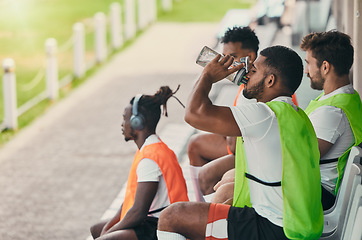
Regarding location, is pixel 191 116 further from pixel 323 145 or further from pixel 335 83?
pixel 335 83

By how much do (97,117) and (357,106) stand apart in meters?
7.00

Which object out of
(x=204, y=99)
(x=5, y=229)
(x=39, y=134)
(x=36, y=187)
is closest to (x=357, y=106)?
(x=204, y=99)

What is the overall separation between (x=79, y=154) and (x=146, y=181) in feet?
15.7

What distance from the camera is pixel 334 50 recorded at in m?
4.25

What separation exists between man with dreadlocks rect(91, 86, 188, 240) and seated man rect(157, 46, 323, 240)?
24.0 inches

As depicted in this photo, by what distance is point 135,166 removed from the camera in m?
4.41

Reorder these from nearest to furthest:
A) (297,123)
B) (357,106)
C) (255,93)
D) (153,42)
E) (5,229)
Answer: (297,123) < (255,93) < (357,106) < (5,229) < (153,42)

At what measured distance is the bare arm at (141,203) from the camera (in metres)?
4.25

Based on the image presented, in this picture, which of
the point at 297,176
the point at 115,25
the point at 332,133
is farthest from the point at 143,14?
the point at 297,176

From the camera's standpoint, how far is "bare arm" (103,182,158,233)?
4.25 meters

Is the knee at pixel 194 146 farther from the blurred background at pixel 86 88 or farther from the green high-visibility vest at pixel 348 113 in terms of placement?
the green high-visibility vest at pixel 348 113

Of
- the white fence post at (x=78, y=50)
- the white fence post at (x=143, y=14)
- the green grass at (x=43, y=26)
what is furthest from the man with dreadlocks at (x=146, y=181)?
the white fence post at (x=143, y=14)

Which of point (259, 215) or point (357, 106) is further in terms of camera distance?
point (357, 106)

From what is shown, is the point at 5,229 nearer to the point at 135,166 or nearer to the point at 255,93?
the point at 135,166
